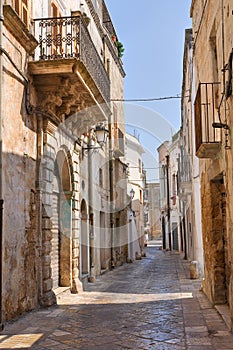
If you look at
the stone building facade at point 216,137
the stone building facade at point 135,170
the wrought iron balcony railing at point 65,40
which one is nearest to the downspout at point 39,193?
the wrought iron balcony railing at point 65,40

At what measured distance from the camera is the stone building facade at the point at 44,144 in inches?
313

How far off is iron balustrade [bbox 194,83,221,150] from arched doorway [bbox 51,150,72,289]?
4374mm

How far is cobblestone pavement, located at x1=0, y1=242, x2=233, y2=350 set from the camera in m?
6.47

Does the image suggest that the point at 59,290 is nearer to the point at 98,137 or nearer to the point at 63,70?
the point at 98,137

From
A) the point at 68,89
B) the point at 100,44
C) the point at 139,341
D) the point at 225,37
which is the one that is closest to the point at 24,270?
the point at 139,341

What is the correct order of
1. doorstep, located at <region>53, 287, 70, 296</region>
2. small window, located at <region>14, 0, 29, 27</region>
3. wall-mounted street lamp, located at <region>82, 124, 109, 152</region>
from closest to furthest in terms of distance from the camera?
small window, located at <region>14, 0, 29, 27</region> → doorstep, located at <region>53, 287, 70, 296</region> → wall-mounted street lamp, located at <region>82, 124, 109, 152</region>

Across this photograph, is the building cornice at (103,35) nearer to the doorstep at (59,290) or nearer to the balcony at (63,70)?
the balcony at (63,70)

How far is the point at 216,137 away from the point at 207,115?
419 millimetres

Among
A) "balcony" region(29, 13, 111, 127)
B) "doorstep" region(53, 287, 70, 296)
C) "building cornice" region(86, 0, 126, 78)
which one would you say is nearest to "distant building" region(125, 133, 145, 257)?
"building cornice" region(86, 0, 126, 78)

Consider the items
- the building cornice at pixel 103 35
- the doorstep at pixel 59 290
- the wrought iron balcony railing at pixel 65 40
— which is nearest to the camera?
the wrought iron balcony railing at pixel 65 40

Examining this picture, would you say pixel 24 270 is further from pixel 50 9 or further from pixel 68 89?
pixel 50 9

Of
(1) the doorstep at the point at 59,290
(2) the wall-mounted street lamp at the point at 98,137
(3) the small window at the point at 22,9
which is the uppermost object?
(3) the small window at the point at 22,9

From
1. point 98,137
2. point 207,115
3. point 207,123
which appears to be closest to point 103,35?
point 98,137

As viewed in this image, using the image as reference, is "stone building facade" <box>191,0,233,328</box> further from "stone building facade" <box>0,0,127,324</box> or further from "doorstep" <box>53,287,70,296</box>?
"doorstep" <box>53,287,70,296</box>
